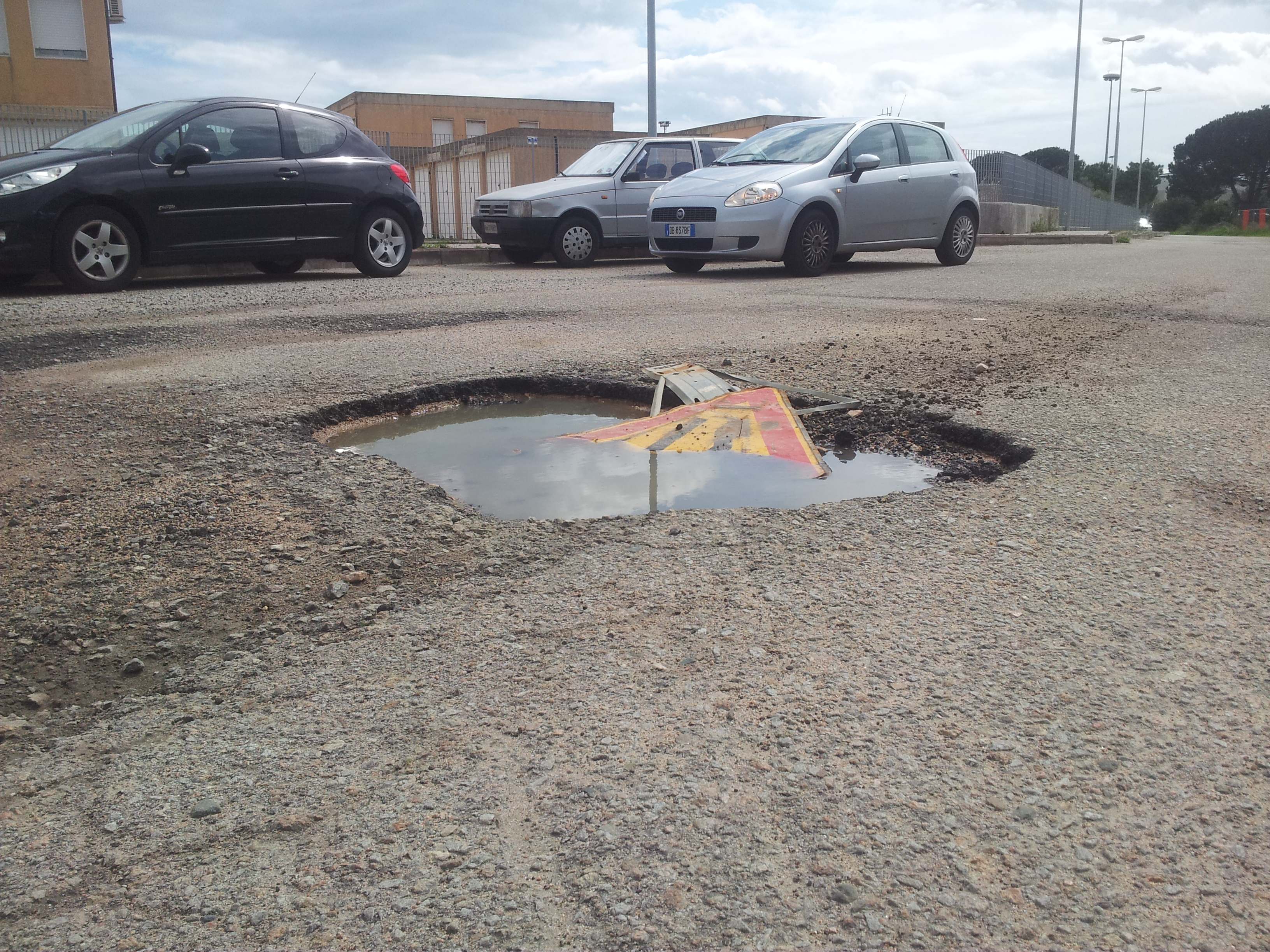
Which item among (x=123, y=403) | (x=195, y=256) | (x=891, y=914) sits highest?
(x=195, y=256)

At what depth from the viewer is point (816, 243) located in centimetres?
1138

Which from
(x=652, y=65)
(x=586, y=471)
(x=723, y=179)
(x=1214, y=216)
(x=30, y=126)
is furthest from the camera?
(x=1214, y=216)

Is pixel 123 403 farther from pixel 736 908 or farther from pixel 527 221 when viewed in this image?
pixel 527 221

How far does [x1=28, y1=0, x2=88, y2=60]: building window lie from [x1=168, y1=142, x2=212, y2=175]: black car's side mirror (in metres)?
24.0

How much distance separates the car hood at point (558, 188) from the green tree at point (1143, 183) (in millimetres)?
102053

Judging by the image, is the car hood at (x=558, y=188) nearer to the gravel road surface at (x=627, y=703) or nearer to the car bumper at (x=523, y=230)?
the car bumper at (x=523, y=230)

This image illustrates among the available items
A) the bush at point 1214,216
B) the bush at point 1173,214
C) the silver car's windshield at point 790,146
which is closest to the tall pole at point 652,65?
the silver car's windshield at point 790,146

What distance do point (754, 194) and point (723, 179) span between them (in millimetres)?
623

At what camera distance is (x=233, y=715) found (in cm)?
214

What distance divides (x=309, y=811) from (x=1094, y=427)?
11.5 ft

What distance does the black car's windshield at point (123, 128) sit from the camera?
9391mm

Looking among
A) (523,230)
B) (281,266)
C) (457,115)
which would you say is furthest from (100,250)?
(457,115)

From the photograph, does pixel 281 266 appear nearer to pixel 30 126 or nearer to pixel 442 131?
pixel 30 126

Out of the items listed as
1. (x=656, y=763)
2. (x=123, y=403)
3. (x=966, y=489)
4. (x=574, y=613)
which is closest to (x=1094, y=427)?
(x=966, y=489)
